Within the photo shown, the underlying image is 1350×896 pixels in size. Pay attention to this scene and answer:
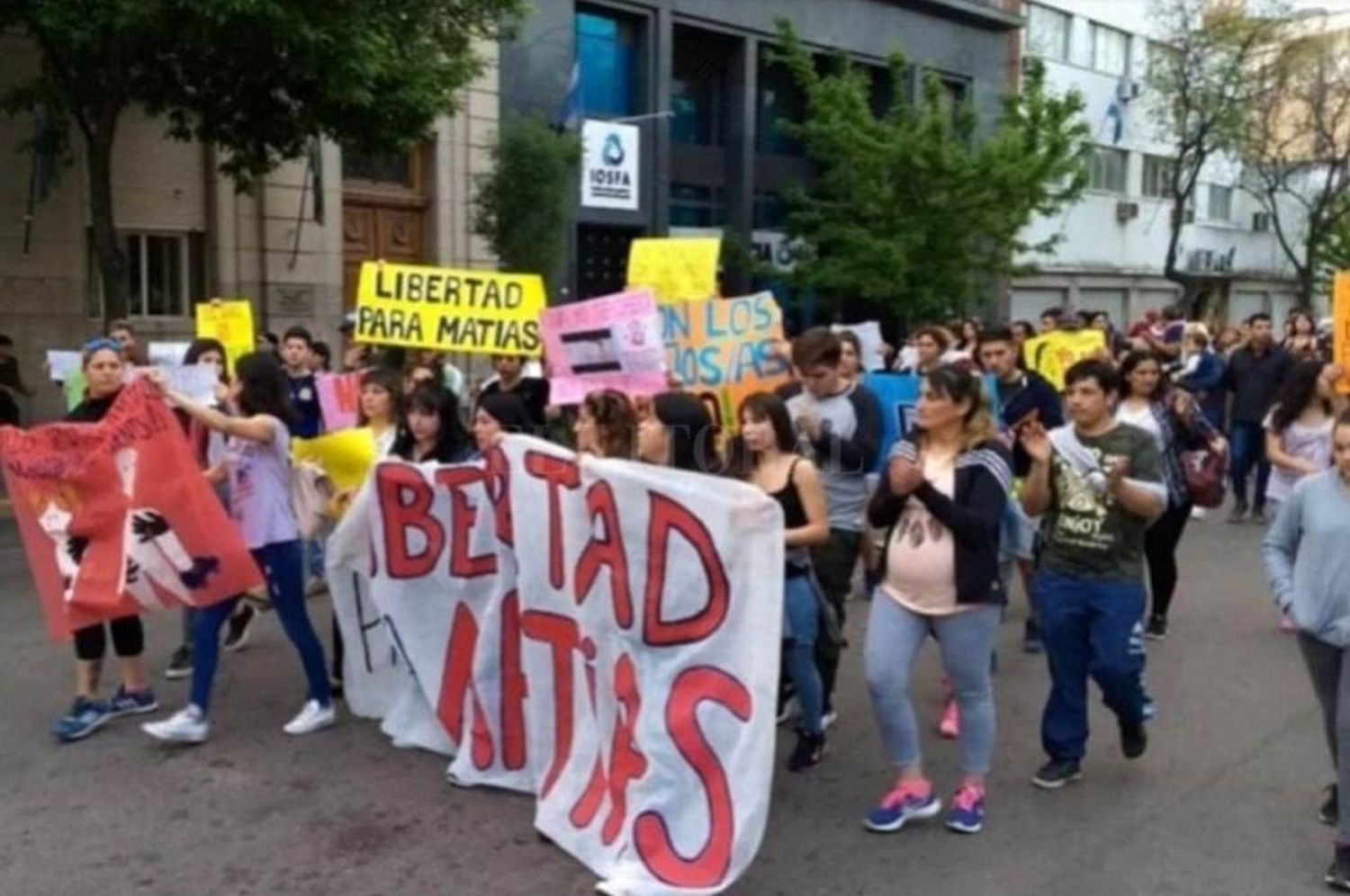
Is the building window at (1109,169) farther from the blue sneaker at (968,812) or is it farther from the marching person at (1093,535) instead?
the blue sneaker at (968,812)

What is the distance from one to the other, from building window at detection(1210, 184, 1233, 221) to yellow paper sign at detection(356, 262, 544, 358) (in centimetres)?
4280

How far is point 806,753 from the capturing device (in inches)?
229

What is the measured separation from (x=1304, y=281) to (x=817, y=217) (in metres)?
23.7

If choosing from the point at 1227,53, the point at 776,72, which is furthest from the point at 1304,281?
the point at 776,72

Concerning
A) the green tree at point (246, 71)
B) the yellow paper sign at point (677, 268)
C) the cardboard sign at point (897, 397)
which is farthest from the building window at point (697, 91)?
the cardboard sign at point (897, 397)

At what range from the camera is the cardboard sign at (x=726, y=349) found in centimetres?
876

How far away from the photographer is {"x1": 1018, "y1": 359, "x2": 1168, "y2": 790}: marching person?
5348 millimetres

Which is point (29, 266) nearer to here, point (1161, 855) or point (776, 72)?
point (1161, 855)

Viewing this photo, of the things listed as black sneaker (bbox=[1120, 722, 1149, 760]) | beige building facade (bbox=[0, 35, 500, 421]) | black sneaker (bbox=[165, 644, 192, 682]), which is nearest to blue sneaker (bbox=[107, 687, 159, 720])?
black sneaker (bbox=[165, 644, 192, 682])

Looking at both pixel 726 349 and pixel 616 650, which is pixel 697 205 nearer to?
pixel 726 349

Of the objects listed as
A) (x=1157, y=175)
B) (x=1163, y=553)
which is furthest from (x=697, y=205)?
(x=1157, y=175)

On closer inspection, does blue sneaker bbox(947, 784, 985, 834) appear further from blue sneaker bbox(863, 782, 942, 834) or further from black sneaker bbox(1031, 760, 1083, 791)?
black sneaker bbox(1031, 760, 1083, 791)

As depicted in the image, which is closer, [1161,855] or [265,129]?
[1161,855]

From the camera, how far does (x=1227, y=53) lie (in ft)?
127
